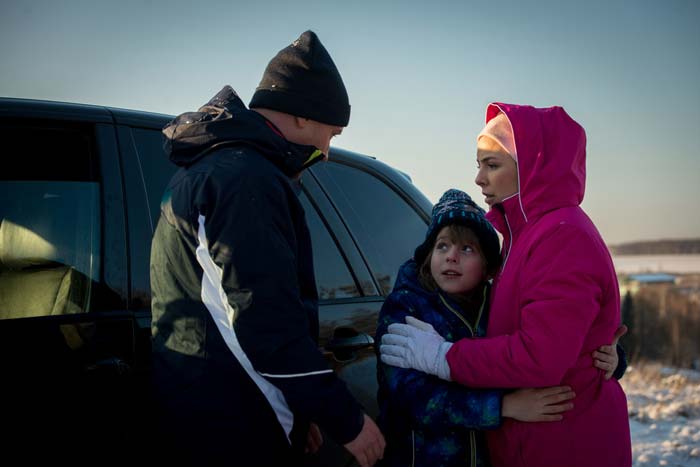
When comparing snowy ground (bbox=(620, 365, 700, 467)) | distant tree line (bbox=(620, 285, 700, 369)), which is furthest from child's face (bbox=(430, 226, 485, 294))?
distant tree line (bbox=(620, 285, 700, 369))

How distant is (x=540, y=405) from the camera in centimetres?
168

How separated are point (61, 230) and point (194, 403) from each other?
0.71m

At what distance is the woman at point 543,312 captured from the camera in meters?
1.61

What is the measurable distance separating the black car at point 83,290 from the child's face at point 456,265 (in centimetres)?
46

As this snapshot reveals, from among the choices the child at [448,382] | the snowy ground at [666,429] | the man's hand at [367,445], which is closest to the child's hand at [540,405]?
the child at [448,382]

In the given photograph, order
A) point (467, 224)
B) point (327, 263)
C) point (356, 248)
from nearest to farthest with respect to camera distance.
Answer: point (467, 224), point (327, 263), point (356, 248)

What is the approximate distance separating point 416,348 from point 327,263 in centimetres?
69

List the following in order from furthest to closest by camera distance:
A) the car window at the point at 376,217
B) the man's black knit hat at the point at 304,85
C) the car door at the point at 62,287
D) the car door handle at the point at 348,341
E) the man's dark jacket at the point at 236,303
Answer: the car window at the point at 376,217 → the car door handle at the point at 348,341 → the man's black knit hat at the point at 304,85 → the car door at the point at 62,287 → the man's dark jacket at the point at 236,303

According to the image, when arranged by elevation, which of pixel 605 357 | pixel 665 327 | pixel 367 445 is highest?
pixel 605 357

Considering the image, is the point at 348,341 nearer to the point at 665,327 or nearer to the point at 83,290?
the point at 83,290

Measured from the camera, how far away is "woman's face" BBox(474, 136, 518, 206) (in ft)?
6.12

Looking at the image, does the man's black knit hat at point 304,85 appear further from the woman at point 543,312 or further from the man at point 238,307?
the woman at point 543,312

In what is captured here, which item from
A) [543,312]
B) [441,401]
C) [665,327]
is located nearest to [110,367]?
[441,401]

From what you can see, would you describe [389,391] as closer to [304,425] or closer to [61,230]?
[304,425]
